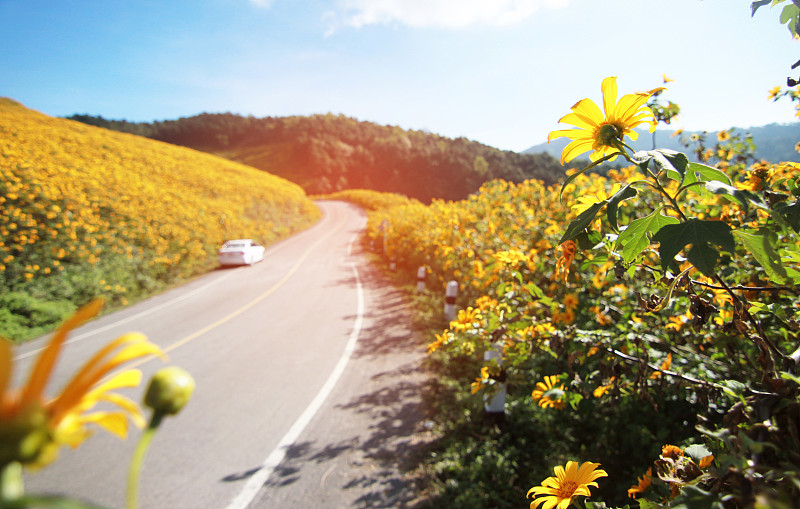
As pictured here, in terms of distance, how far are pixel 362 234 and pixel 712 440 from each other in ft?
67.3

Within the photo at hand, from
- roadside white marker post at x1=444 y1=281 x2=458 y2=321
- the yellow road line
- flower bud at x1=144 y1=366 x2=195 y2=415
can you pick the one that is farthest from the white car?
flower bud at x1=144 y1=366 x2=195 y2=415

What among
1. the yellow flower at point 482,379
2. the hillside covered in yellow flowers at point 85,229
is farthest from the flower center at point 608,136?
the hillside covered in yellow flowers at point 85,229

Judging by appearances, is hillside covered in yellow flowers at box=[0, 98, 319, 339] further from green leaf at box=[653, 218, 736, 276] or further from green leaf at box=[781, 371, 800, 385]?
green leaf at box=[781, 371, 800, 385]

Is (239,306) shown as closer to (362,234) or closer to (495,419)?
(495,419)

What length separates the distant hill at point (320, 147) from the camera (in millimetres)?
55938

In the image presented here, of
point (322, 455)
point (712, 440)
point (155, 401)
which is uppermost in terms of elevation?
point (155, 401)

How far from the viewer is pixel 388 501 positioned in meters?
2.83

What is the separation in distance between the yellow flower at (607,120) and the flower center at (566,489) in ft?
3.01

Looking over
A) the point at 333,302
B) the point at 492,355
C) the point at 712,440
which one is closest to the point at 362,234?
the point at 333,302

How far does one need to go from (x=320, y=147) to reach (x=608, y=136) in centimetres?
6811

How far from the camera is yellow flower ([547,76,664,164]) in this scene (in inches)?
35.4

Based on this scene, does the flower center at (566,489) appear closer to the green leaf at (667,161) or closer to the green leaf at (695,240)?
the green leaf at (695,240)

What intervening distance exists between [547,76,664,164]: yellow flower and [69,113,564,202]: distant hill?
48943 millimetres

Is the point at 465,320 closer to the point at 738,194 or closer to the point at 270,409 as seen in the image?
the point at 738,194
